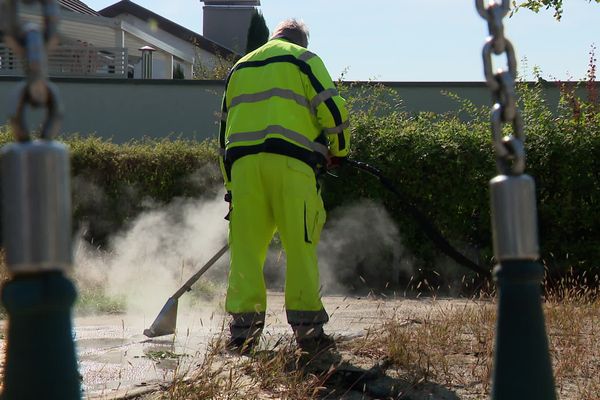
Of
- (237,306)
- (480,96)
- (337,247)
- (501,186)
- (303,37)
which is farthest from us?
(480,96)

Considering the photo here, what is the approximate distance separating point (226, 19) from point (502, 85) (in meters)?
41.6

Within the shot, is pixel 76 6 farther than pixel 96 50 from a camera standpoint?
Yes

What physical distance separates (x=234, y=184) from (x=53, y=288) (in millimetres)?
4421

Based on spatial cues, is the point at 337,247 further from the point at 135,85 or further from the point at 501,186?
the point at 135,85

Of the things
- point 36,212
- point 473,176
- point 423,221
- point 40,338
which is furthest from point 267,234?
point 36,212

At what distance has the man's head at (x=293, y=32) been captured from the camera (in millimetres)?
6211

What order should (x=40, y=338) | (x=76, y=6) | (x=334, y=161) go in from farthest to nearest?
(x=76, y=6) < (x=334, y=161) < (x=40, y=338)

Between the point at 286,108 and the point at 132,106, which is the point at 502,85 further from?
the point at 132,106

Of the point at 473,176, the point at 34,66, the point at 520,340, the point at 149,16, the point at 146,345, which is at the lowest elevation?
the point at 146,345

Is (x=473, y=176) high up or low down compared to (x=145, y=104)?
down

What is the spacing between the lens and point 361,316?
738 cm

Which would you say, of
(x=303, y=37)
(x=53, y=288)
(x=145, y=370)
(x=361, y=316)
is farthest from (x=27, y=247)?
(x=361, y=316)

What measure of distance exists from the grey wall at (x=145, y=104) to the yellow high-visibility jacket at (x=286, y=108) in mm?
12601

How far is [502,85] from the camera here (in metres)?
1.94
